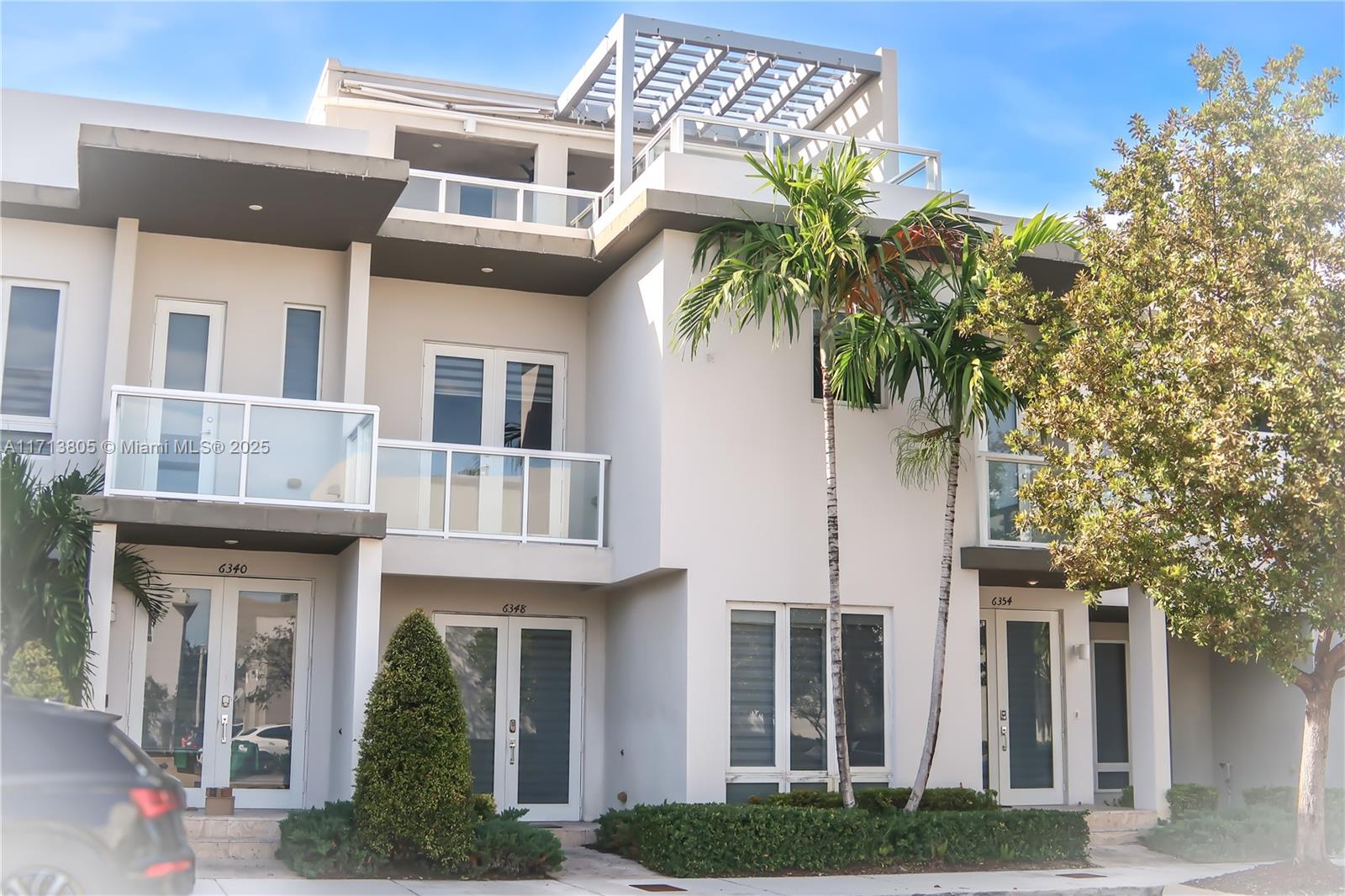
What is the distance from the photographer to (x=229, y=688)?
1498 centimetres

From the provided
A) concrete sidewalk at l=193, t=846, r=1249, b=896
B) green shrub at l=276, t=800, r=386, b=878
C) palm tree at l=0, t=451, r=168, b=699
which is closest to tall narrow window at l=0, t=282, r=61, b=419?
palm tree at l=0, t=451, r=168, b=699

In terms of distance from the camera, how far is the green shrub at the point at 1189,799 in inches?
619

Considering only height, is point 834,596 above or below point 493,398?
below

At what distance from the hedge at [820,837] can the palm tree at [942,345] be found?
0.62 meters

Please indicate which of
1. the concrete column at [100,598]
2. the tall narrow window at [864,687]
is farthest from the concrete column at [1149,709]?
the concrete column at [100,598]

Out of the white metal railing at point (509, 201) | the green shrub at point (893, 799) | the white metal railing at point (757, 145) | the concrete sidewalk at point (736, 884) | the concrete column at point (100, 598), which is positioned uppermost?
the white metal railing at point (757, 145)

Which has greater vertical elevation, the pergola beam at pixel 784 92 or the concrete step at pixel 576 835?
the pergola beam at pixel 784 92

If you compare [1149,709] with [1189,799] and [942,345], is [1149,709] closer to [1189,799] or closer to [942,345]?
[1189,799]

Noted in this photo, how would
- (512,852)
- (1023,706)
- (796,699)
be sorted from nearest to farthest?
(512,852), (796,699), (1023,706)

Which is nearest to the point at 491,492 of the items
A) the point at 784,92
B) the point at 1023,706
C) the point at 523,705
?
the point at 523,705

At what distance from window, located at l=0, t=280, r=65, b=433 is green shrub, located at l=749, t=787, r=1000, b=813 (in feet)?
28.6

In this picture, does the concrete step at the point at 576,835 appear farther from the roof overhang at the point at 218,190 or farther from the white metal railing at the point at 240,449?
the roof overhang at the point at 218,190

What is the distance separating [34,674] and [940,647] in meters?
8.67

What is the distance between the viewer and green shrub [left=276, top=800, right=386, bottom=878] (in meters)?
11.9
